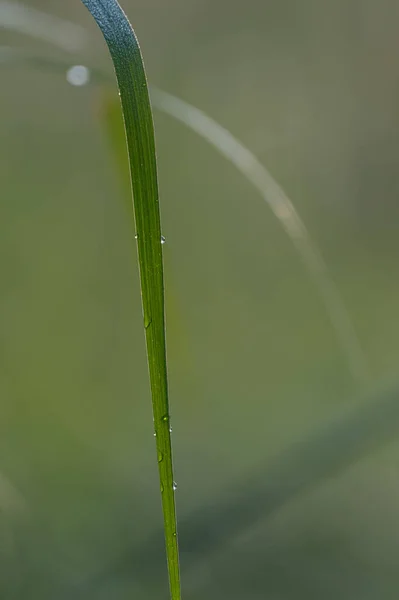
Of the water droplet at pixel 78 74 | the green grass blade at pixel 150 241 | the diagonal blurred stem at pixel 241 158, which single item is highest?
the water droplet at pixel 78 74

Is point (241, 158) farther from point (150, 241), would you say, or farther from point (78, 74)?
point (150, 241)

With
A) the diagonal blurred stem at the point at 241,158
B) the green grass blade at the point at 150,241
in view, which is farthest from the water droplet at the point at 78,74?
the green grass blade at the point at 150,241

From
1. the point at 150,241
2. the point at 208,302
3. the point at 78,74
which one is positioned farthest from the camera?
the point at 208,302

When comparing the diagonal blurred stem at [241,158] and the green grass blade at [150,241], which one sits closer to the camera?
the green grass blade at [150,241]

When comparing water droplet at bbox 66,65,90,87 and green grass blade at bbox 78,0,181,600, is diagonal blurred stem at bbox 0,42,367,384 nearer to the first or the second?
water droplet at bbox 66,65,90,87

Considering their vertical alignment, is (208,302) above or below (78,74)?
below

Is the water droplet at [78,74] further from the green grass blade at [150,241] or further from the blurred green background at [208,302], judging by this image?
the green grass blade at [150,241]

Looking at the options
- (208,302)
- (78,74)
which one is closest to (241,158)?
(78,74)

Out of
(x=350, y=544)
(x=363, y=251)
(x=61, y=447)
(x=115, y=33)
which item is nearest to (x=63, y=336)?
(x=61, y=447)
